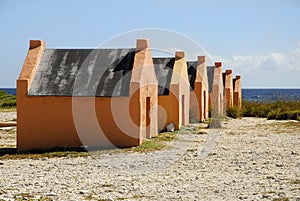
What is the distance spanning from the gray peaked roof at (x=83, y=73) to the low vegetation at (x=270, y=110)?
53.6 ft

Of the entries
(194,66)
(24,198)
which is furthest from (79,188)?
(194,66)

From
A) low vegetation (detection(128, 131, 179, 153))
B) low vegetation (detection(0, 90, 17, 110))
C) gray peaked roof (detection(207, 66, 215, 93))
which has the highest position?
gray peaked roof (detection(207, 66, 215, 93))

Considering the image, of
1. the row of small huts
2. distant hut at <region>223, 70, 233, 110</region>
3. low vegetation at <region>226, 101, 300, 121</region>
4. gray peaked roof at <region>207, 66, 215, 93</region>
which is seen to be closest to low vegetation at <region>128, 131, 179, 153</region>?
the row of small huts

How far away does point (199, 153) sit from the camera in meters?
16.2

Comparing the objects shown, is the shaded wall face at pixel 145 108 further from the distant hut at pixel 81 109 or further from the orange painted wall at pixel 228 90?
the orange painted wall at pixel 228 90

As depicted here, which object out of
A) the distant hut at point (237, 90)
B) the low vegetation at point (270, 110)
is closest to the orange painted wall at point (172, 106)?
the low vegetation at point (270, 110)

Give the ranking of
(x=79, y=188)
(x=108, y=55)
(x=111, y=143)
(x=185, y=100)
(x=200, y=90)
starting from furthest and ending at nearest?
(x=200, y=90)
(x=185, y=100)
(x=108, y=55)
(x=111, y=143)
(x=79, y=188)

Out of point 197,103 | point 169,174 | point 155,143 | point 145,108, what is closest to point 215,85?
point 197,103

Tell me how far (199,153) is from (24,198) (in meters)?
7.88

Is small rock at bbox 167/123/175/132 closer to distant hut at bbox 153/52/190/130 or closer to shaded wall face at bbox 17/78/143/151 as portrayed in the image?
distant hut at bbox 153/52/190/130

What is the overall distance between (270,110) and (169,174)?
2441 cm

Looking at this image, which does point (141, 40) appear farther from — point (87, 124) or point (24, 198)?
point (24, 198)

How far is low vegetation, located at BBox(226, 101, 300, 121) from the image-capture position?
32656mm

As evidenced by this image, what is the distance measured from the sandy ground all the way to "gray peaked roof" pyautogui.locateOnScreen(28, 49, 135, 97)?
2.84 meters
